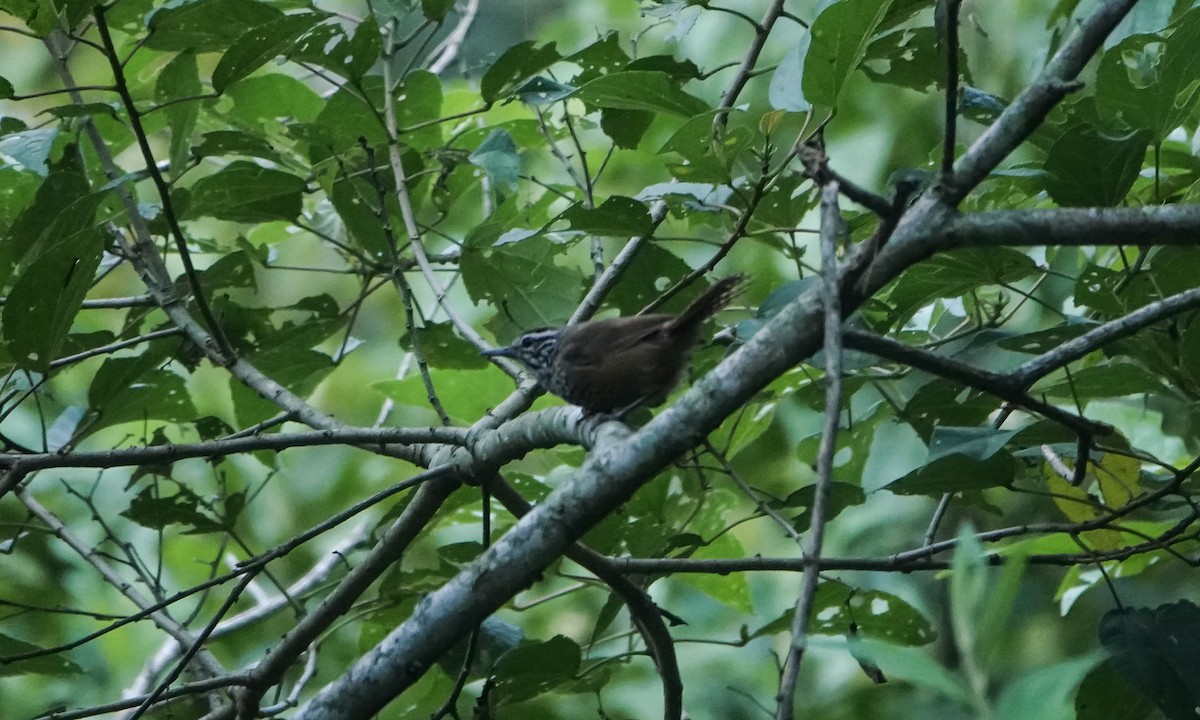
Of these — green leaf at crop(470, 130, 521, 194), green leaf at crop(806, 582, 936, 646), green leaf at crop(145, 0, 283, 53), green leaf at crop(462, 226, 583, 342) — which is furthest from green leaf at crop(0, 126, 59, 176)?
green leaf at crop(806, 582, 936, 646)

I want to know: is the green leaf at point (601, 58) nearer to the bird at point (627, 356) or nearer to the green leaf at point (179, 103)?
the bird at point (627, 356)

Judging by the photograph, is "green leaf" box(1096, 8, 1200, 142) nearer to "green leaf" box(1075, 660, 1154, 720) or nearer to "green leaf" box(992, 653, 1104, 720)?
"green leaf" box(1075, 660, 1154, 720)

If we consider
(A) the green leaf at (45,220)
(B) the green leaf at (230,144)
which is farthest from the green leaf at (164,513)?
(B) the green leaf at (230,144)

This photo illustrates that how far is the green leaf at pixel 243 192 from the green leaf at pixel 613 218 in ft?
2.93

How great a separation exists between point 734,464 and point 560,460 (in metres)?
0.53

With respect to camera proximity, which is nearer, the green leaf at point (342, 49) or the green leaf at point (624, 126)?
the green leaf at point (342, 49)

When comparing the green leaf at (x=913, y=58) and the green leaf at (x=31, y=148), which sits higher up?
the green leaf at (x=913, y=58)

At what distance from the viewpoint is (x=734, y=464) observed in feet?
10.3

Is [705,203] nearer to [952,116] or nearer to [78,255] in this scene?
[952,116]

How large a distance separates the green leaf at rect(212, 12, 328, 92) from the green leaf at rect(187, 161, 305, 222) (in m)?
0.30

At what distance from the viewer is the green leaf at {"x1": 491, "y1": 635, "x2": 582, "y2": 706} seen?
7.66 feet

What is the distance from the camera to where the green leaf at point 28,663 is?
255 cm

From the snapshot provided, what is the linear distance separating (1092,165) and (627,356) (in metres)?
1.11

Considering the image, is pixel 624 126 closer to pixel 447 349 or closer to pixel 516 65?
pixel 516 65
